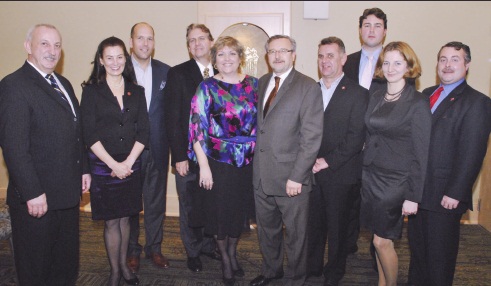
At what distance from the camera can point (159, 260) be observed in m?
3.21

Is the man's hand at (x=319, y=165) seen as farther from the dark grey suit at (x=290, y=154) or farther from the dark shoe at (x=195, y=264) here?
the dark shoe at (x=195, y=264)

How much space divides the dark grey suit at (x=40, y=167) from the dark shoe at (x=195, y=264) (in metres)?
1.04

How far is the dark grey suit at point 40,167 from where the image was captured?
2.07 m

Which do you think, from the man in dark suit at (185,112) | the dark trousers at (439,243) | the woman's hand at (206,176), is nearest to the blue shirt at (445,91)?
the dark trousers at (439,243)

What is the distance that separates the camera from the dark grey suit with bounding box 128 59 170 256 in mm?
3115

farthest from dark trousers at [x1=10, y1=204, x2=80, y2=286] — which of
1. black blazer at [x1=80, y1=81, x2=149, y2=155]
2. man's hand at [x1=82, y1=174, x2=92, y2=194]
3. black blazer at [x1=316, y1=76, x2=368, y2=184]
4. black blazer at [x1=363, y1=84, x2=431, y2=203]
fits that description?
black blazer at [x1=363, y1=84, x2=431, y2=203]

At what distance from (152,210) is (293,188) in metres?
1.35

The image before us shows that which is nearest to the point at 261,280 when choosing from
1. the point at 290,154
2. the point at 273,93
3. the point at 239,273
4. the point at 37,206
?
the point at 239,273

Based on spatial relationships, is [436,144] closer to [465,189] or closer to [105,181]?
[465,189]

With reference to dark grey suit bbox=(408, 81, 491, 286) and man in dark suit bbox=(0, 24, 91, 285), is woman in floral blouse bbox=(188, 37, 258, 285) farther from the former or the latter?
dark grey suit bbox=(408, 81, 491, 286)

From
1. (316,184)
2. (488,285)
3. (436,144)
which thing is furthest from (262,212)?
(488,285)

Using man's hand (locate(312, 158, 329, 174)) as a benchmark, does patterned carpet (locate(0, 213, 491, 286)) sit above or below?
below

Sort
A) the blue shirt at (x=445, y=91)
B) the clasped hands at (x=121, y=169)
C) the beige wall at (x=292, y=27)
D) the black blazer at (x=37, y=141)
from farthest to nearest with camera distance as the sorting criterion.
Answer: the beige wall at (x=292, y=27), the clasped hands at (x=121, y=169), the blue shirt at (x=445, y=91), the black blazer at (x=37, y=141)

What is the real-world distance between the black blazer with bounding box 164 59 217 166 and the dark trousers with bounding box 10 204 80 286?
88 cm
